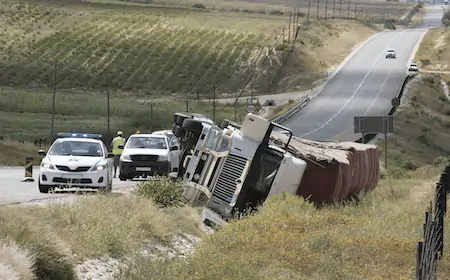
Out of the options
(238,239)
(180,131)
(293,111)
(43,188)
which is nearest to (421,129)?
(293,111)

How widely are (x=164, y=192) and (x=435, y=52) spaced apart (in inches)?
4289

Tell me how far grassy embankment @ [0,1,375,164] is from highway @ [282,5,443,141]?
13.8 ft

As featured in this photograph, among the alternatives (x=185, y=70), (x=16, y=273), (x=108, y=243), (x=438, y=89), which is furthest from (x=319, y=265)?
(x=185, y=70)

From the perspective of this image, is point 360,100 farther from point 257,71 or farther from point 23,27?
point 23,27

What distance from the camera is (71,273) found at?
1198cm

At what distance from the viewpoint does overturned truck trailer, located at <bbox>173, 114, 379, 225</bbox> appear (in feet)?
75.5

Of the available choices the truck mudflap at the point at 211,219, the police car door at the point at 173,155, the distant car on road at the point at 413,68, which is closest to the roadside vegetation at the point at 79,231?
the truck mudflap at the point at 211,219

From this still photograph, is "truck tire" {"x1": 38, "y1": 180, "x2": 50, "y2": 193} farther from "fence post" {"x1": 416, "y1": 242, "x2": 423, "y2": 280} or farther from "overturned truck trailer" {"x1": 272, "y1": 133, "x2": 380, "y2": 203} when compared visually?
"fence post" {"x1": 416, "y1": 242, "x2": 423, "y2": 280}

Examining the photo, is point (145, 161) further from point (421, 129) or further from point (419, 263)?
point (421, 129)

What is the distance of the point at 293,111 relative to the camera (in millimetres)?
80938

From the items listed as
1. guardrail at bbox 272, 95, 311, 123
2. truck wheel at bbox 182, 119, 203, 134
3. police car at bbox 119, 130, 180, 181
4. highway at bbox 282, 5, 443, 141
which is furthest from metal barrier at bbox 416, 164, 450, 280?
guardrail at bbox 272, 95, 311, 123

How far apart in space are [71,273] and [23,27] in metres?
128

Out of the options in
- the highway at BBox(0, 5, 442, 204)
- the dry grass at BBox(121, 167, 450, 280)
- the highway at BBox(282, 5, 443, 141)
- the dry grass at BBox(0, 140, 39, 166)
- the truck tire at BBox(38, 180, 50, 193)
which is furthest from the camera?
the highway at BBox(282, 5, 443, 141)

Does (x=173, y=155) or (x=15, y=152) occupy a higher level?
(x=173, y=155)
